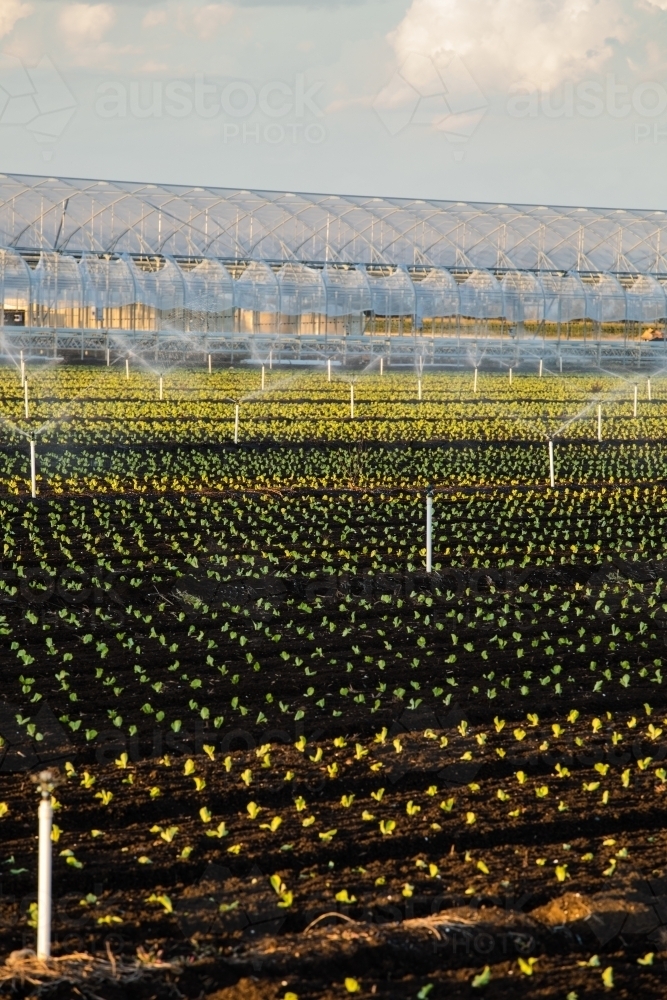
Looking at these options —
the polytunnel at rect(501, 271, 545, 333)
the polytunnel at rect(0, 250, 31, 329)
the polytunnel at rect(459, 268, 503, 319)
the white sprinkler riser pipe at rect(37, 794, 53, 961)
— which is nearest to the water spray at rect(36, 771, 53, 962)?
the white sprinkler riser pipe at rect(37, 794, 53, 961)

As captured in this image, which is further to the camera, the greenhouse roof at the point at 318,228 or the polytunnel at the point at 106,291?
the greenhouse roof at the point at 318,228

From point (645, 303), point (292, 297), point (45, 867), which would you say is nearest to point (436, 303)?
point (292, 297)

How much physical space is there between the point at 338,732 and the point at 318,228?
3766cm

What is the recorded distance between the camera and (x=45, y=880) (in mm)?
4199

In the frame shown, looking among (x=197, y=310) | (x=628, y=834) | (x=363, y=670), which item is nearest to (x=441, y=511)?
(x=363, y=670)

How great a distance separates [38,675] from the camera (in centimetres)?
764

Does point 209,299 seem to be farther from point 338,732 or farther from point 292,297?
Result: point 338,732

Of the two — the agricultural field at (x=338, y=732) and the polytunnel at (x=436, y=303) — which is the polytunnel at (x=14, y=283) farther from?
the agricultural field at (x=338, y=732)

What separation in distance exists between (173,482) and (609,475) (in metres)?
5.95

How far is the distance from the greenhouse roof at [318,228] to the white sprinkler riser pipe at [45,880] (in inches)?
1420

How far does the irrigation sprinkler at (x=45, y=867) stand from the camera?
4156 millimetres

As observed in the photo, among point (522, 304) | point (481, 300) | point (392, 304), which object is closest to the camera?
point (392, 304)

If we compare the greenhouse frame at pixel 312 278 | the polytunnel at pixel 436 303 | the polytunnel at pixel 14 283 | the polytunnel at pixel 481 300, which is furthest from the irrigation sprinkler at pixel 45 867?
the polytunnel at pixel 481 300

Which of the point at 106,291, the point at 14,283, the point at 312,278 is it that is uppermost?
the point at 312,278
